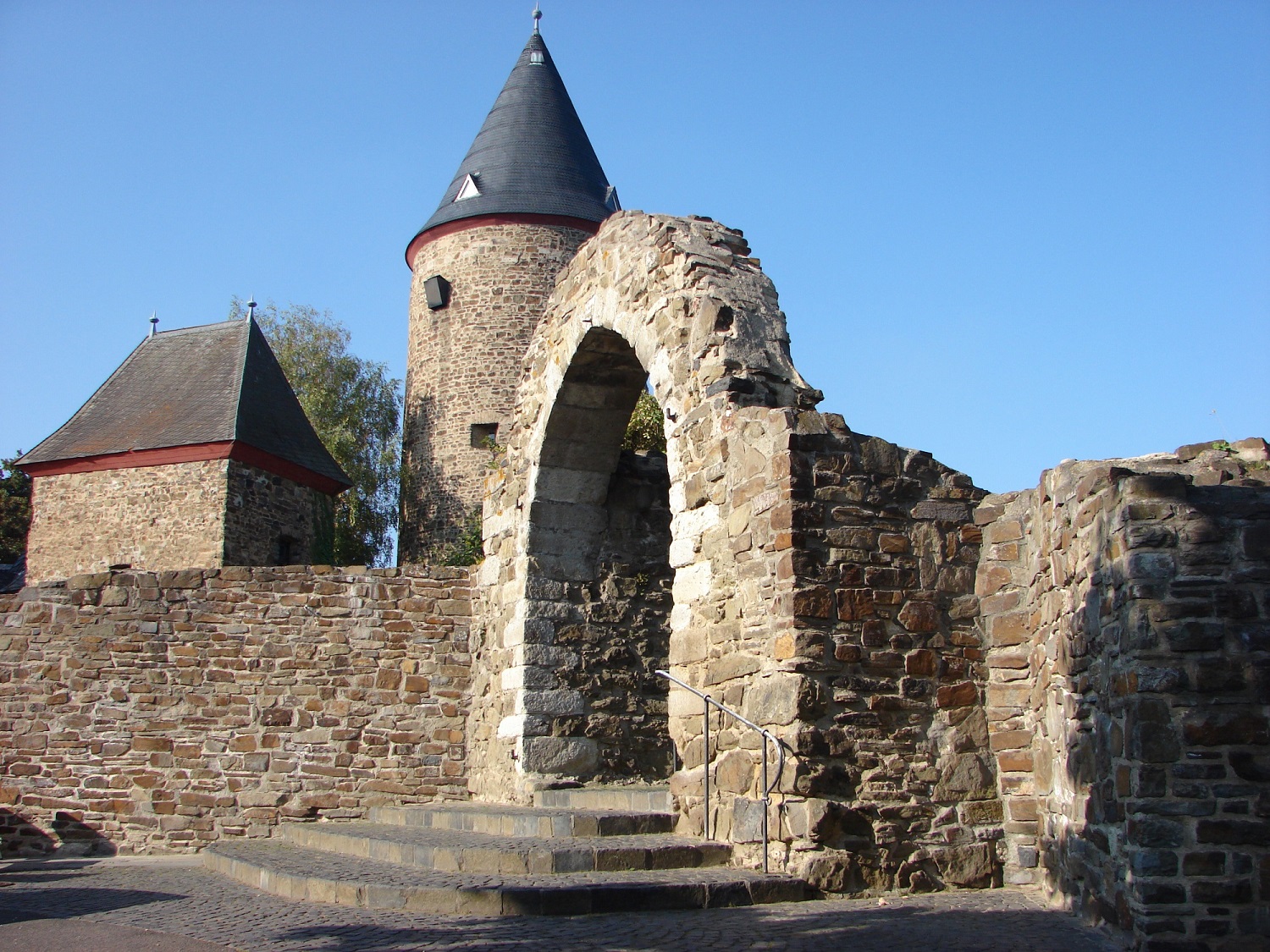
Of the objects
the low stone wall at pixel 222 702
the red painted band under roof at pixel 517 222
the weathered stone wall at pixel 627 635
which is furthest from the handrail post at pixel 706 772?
the red painted band under roof at pixel 517 222

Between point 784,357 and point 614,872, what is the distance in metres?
3.01

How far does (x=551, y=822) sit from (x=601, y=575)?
2.86 metres

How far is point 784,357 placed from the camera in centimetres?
704

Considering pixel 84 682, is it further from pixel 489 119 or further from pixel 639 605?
pixel 489 119

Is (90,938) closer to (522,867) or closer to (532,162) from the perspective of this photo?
(522,867)

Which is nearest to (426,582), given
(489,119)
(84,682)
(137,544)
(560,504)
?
(560,504)

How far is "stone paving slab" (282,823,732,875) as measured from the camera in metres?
5.92

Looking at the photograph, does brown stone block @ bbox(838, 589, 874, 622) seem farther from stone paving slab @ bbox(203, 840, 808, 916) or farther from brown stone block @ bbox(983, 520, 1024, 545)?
stone paving slab @ bbox(203, 840, 808, 916)

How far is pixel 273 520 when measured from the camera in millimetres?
20312

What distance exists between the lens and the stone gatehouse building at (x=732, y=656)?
4.54m

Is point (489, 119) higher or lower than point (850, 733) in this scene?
higher

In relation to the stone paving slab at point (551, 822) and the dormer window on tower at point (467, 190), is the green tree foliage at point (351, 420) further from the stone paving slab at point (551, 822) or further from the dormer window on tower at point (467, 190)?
the stone paving slab at point (551, 822)

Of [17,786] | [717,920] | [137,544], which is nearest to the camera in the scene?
[717,920]

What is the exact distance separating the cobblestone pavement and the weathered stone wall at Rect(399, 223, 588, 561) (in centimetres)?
1798
